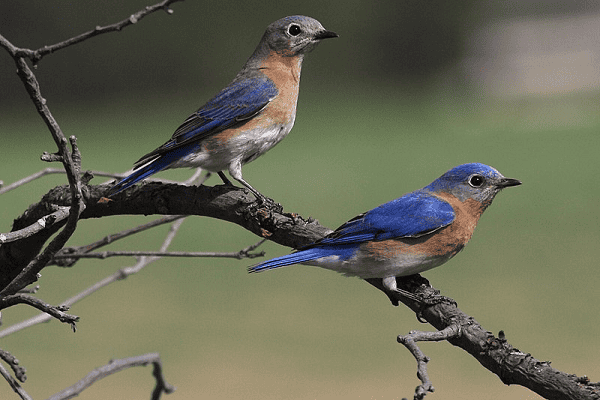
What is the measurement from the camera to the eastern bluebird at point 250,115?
12.4ft

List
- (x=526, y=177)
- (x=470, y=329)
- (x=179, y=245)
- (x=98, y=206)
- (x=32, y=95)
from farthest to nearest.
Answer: (x=526, y=177)
(x=179, y=245)
(x=98, y=206)
(x=470, y=329)
(x=32, y=95)

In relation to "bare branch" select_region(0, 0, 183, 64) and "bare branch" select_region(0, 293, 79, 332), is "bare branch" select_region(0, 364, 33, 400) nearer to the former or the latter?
"bare branch" select_region(0, 293, 79, 332)

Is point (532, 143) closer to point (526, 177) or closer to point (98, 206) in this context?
point (526, 177)

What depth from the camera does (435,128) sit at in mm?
30078

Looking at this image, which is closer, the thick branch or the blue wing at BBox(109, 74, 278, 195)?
the thick branch

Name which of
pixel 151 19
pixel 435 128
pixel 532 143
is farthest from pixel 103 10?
pixel 532 143

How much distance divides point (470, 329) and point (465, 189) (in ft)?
3.89

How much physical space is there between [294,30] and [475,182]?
3.97 ft

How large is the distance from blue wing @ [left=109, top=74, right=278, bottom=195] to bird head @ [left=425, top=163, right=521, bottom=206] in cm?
102

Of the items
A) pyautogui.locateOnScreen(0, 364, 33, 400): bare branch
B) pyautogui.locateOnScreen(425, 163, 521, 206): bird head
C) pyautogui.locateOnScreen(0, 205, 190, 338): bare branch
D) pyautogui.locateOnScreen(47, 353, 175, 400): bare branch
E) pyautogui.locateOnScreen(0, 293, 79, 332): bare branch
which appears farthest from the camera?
pyautogui.locateOnScreen(425, 163, 521, 206): bird head

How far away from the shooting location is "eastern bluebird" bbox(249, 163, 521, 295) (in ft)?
10.6

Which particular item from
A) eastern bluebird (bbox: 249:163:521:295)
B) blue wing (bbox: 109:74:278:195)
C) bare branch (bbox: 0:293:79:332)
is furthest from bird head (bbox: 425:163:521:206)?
bare branch (bbox: 0:293:79:332)

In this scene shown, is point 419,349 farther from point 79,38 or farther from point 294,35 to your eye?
point 294,35

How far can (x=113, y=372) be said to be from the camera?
9.53 ft
